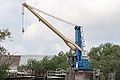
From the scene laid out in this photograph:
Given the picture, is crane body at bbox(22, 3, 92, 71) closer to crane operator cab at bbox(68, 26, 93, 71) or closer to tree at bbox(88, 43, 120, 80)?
crane operator cab at bbox(68, 26, 93, 71)

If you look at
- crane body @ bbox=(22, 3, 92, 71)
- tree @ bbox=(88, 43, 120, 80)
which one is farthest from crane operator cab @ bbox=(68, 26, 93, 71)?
tree @ bbox=(88, 43, 120, 80)

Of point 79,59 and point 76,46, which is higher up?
point 76,46

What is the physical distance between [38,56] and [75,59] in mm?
28404

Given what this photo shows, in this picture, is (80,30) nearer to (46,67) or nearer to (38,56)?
(46,67)

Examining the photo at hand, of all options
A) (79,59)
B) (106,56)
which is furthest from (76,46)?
(106,56)

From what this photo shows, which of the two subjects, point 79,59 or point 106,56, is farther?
point 106,56

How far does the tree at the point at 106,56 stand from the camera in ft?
146

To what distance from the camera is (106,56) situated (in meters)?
54.1

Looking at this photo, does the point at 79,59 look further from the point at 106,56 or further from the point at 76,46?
the point at 106,56

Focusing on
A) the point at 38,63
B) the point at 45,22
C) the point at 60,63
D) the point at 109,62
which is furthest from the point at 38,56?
the point at 45,22

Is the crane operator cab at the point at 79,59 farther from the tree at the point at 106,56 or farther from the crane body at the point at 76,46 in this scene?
the tree at the point at 106,56

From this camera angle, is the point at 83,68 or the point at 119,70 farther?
the point at 119,70

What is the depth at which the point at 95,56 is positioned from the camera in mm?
55938

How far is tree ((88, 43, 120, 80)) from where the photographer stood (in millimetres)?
44562
